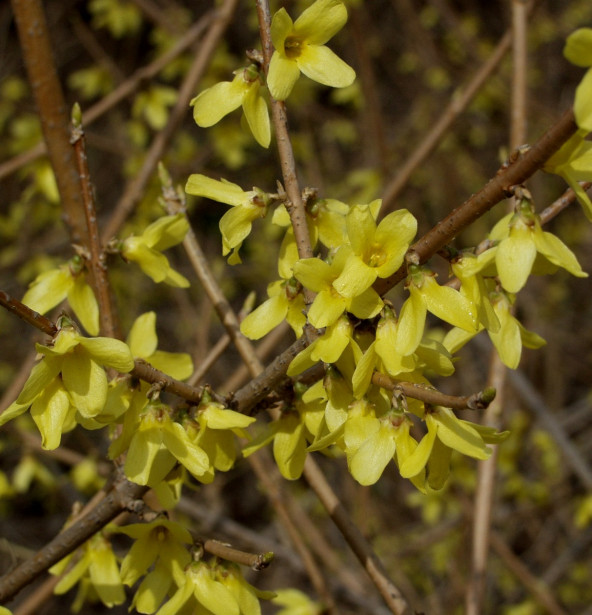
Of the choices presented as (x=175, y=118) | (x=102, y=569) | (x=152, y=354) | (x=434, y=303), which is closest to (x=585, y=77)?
(x=434, y=303)

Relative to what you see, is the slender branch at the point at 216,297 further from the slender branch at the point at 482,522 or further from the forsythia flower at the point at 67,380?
the slender branch at the point at 482,522

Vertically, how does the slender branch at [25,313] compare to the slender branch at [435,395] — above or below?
above

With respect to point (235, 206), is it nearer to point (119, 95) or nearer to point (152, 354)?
point (152, 354)

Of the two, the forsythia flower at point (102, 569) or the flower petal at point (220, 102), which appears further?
the forsythia flower at point (102, 569)

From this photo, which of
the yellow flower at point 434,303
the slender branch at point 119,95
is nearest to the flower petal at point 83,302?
the yellow flower at point 434,303

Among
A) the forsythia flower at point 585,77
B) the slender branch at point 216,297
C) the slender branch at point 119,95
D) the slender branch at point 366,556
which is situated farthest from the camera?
the slender branch at point 119,95

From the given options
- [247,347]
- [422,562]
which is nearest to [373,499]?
[422,562]

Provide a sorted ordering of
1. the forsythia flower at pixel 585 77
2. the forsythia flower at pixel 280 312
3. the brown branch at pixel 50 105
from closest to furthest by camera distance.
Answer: the forsythia flower at pixel 585 77 → the forsythia flower at pixel 280 312 → the brown branch at pixel 50 105
